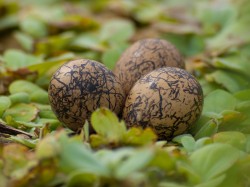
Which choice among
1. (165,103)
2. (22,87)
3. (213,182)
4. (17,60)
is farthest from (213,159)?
(17,60)

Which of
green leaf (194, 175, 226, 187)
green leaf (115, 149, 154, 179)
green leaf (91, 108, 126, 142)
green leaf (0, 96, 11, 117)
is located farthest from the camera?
green leaf (0, 96, 11, 117)

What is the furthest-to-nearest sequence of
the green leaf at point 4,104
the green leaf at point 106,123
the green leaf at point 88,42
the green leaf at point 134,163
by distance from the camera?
the green leaf at point 88,42 → the green leaf at point 4,104 → the green leaf at point 106,123 → the green leaf at point 134,163

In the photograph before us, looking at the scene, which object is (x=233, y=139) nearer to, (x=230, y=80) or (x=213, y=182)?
(x=213, y=182)

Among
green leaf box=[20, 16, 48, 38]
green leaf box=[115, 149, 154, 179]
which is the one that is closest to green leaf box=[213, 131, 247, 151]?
green leaf box=[115, 149, 154, 179]

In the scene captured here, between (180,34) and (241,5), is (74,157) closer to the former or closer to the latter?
(180,34)

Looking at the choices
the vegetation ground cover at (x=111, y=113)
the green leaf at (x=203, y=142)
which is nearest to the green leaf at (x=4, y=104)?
the vegetation ground cover at (x=111, y=113)

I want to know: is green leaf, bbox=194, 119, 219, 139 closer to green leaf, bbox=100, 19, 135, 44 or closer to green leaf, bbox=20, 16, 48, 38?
green leaf, bbox=100, 19, 135, 44

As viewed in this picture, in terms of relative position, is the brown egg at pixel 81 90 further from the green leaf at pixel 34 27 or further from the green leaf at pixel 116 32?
the green leaf at pixel 34 27
